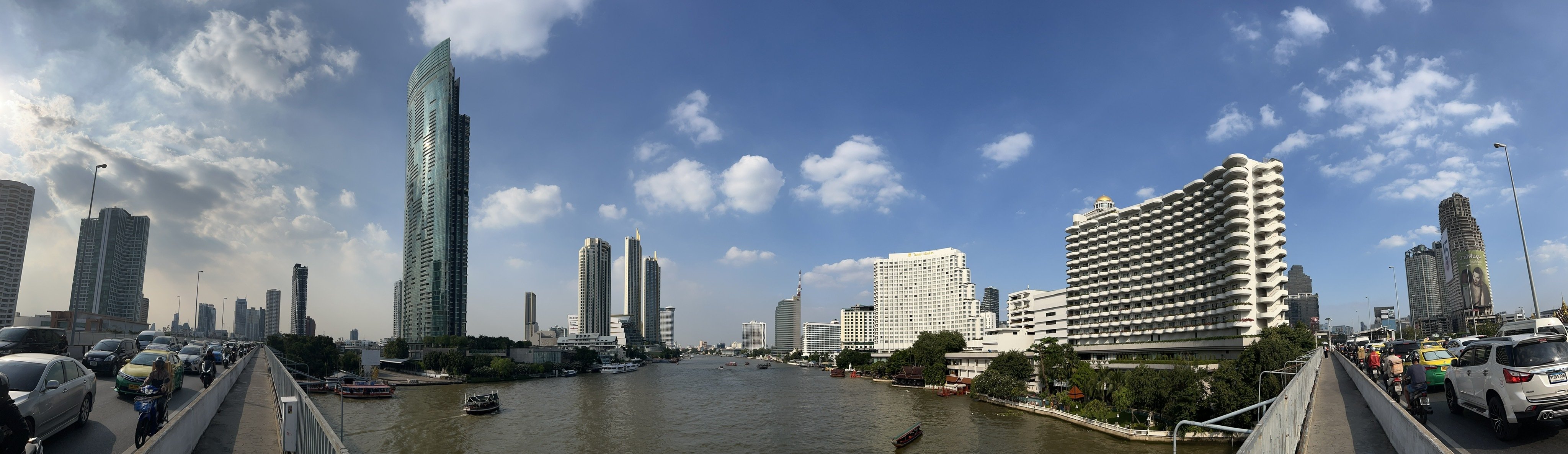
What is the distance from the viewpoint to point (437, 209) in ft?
517

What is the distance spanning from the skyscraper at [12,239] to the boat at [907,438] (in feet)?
351

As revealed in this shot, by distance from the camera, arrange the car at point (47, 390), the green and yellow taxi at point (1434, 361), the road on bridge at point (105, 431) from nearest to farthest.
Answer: the car at point (47, 390) < the road on bridge at point (105, 431) < the green and yellow taxi at point (1434, 361)

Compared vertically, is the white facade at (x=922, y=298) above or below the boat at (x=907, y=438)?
above

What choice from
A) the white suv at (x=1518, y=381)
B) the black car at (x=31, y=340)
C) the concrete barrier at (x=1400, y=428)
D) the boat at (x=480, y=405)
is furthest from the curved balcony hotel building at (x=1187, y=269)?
the black car at (x=31, y=340)

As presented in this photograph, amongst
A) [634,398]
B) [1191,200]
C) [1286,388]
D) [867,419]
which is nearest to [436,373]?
[634,398]

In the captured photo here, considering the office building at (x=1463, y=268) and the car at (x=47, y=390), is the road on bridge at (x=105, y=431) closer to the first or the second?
the car at (x=47, y=390)

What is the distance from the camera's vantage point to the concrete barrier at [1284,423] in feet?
26.9

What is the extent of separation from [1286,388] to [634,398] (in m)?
78.2

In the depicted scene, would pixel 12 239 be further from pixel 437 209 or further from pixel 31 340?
pixel 31 340

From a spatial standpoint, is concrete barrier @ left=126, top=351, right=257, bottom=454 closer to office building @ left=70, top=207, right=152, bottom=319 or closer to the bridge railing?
the bridge railing

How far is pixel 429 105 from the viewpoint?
16412cm

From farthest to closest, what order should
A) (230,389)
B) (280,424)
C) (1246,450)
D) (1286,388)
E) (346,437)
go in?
(346,437), (230,389), (280,424), (1286,388), (1246,450)

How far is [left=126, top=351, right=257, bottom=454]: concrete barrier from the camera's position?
36.6ft

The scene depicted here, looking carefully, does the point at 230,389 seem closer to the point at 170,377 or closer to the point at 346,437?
the point at 170,377
